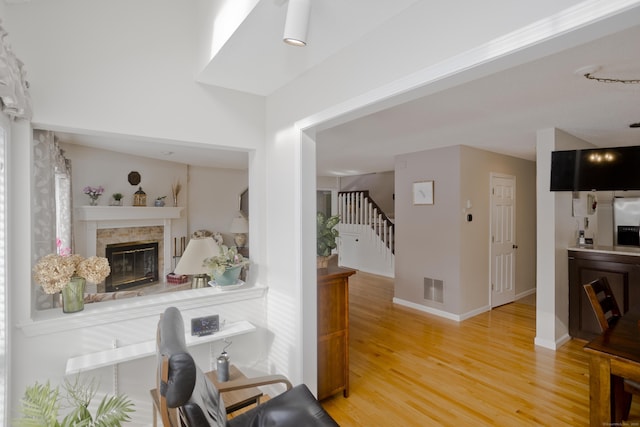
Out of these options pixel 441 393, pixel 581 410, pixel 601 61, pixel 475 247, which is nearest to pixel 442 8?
pixel 601 61

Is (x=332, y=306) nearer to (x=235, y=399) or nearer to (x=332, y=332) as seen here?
(x=332, y=332)

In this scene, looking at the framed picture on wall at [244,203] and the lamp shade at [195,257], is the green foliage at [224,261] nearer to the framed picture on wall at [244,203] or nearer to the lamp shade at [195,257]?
the lamp shade at [195,257]

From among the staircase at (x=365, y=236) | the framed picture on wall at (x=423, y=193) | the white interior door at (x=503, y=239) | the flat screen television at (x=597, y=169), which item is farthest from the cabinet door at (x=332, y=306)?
the staircase at (x=365, y=236)

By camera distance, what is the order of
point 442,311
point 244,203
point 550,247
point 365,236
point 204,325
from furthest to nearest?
point 365,236 < point 244,203 < point 442,311 < point 550,247 < point 204,325

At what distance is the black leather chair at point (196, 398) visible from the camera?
109cm

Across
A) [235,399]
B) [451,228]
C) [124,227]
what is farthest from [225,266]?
[124,227]

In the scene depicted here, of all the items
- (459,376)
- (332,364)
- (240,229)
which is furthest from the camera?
(240,229)

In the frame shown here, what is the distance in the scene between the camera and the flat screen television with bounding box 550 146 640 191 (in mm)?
3189

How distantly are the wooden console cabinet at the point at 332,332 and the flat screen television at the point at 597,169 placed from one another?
8.13 ft

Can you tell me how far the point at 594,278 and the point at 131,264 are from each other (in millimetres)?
6255

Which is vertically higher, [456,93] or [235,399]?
[456,93]

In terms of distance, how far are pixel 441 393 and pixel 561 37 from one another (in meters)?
2.61

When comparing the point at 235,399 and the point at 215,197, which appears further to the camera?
the point at 215,197

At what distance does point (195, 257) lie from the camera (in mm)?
2512
